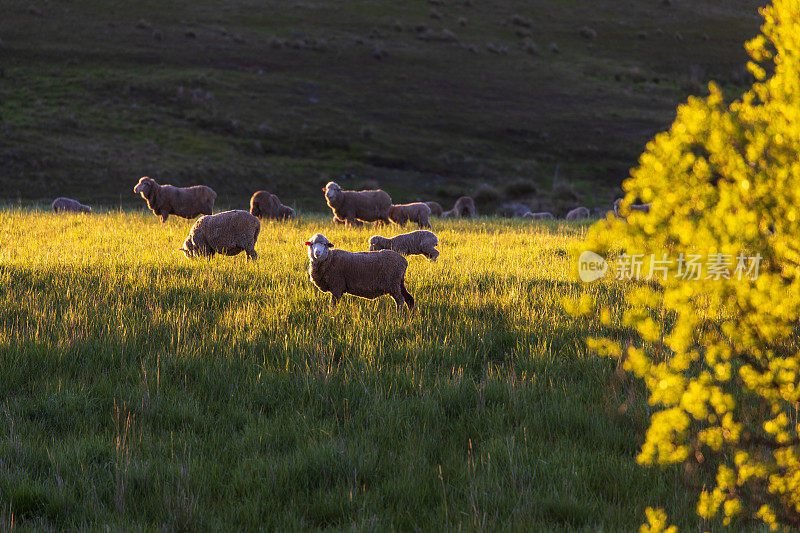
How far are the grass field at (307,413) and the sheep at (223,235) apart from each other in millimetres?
2015

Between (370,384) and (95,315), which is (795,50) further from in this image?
(95,315)

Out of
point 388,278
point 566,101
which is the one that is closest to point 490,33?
point 566,101

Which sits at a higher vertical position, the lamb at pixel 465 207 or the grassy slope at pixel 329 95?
the grassy slope at pixel 329 95

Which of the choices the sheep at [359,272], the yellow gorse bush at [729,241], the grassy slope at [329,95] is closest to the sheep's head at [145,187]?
the sheep at [359,272]

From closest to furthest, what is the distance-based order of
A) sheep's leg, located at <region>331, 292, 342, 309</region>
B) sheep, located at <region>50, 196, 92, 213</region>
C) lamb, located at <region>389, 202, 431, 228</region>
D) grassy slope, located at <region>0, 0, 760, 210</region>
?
sheep's leg, located at <region>331, 292, 342, 309</region>
lamb, located at <region>389, 202, 431, 228</region>
sheep, located at <region>50, 196, 92, 213</region>
grassy slope, located at <region>0, 0, 760, 210</region>

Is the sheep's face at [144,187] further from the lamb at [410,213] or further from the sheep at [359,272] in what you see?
the sheep at [359,272]

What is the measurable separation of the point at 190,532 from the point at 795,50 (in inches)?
148

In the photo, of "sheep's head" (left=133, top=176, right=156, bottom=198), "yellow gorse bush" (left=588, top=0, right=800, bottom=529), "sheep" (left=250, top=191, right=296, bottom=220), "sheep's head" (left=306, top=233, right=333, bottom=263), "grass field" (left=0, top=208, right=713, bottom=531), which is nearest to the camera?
"yellow gorse bush" (left=588, top=0, right=800, bottom=529)

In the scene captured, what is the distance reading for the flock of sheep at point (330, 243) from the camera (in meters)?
6.68

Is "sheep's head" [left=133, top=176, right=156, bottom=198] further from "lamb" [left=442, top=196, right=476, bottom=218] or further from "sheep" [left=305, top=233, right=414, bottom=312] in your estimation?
"lamb" [left=442, top=196, right=476, bottom=218]

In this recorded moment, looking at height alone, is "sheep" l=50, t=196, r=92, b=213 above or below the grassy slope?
below

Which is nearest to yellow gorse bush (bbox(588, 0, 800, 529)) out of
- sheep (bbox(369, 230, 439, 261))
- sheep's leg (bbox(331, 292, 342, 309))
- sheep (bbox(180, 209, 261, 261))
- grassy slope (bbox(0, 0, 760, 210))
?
sheep's leg (bbox(331, 292, 342, 309))

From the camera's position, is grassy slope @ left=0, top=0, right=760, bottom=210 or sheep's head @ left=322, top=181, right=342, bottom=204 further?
grassy slope @ left=0, top=0, right=760, bottom=210

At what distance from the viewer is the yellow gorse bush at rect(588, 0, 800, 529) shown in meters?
2.54
